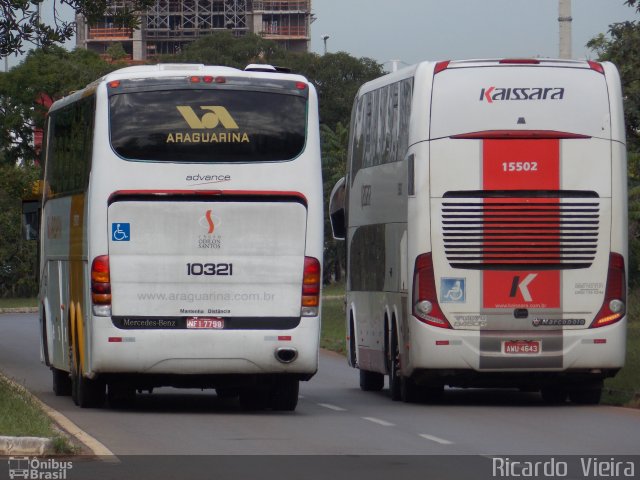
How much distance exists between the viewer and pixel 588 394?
21375 millimetres

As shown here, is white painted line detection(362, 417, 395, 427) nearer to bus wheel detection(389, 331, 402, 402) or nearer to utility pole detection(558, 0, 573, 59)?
bus wheel detection(389, 331, 402, 402)

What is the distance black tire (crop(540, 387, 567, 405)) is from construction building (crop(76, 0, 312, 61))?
484 feet

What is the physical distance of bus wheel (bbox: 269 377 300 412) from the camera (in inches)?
774

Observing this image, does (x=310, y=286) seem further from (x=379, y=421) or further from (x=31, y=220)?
(x=31, y=220)

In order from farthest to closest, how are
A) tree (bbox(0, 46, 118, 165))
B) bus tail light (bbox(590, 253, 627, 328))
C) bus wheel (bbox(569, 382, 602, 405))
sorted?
tree (bbox(0, 46, 118, 165)) → bus wheel (bbox(569, 382, 602, 405)) → bus tail light (bbox(590, 253, 627, 328))

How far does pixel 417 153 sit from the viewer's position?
20266 millimetres

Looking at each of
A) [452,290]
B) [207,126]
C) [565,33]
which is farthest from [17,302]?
[207,126]

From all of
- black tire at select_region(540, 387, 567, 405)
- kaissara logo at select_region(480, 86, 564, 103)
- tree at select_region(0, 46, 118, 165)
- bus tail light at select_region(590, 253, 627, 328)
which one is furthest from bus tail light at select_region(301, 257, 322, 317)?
tree at select_region(0, 46, 118, 165)

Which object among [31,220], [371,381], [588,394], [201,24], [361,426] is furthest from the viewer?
[201,24]

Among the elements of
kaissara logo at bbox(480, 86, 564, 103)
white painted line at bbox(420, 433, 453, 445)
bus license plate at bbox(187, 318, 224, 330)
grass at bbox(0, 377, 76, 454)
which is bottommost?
white painted line at bbox(420, 433, 453, 445)

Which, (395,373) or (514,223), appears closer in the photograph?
(514,223)

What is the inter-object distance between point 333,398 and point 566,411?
12.8 ft

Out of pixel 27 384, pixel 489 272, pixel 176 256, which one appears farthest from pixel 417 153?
pixel 27 384

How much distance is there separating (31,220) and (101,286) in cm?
623
